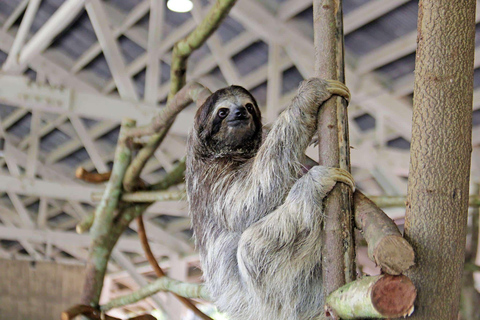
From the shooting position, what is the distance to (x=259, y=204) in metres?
2.53

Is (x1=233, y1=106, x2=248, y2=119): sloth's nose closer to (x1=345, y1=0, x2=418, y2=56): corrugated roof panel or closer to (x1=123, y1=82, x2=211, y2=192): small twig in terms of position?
(x1=123, y1=82, x2=211, y2=192): small twig

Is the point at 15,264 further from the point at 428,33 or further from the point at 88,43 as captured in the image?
the point at 428,33

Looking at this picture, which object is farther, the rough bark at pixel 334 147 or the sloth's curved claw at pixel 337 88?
the sloth's curved claw at pixel 337 88

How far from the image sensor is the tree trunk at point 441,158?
1.56m

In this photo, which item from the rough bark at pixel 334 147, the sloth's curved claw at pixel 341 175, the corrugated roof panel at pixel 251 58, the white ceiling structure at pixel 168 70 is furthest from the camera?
the corrugated roof panel at pixel 251 58

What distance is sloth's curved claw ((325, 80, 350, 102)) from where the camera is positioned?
81.8 inches

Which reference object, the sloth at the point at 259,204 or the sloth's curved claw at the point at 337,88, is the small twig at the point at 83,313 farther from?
the sloth's curved claw at the point at 337,88

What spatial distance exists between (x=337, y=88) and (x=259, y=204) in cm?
72

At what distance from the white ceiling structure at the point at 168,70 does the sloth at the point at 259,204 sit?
10.0 feet

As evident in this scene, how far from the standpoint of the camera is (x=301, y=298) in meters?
2.38

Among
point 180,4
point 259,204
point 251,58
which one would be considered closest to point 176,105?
point 259,204

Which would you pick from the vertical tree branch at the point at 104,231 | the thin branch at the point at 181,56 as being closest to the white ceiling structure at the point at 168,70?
the vertical tree branch at the point at 104,231

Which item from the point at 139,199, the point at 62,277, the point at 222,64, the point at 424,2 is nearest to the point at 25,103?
the point at 222,64

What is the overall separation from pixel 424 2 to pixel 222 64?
24.3 ft
